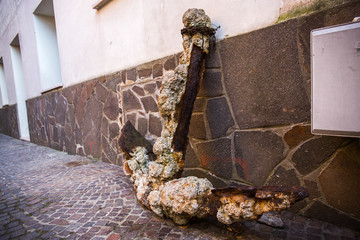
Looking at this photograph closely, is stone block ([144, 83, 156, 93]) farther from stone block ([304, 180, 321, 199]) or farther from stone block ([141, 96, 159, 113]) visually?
stone block ([304, 180, 321, 199])

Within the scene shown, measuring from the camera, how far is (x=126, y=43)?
3.06 m

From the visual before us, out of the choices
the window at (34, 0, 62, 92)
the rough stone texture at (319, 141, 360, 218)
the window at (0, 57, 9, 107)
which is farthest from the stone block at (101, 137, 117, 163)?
the window at (0, 57, 9, 107)

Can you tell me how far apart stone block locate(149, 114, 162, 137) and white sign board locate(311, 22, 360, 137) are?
1780 mm

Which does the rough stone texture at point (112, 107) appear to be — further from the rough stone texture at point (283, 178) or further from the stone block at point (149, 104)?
the rough stone texture at point (283, 178)

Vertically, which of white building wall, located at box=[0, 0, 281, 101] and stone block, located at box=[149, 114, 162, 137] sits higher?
white building wall, located at box=[0, 0, 281, 101]

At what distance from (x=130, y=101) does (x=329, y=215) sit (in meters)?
2.61

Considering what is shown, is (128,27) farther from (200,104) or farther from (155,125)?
→ (200,104)

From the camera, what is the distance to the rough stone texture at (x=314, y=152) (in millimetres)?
1463

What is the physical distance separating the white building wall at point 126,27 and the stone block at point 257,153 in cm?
93

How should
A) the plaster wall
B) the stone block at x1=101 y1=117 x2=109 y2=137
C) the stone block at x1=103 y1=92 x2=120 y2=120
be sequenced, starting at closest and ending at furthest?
the plaster wall → the stone block at x1=103 y1=92 x2=120 y2=120 → the stone block at x1=101 y1=117 x2=109 y2=137

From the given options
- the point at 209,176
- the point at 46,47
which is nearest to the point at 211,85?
the point at 209,176

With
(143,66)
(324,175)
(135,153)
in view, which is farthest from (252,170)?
(143,66)

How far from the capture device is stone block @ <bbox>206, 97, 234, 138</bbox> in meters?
2.01

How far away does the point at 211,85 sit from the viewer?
2100mm
